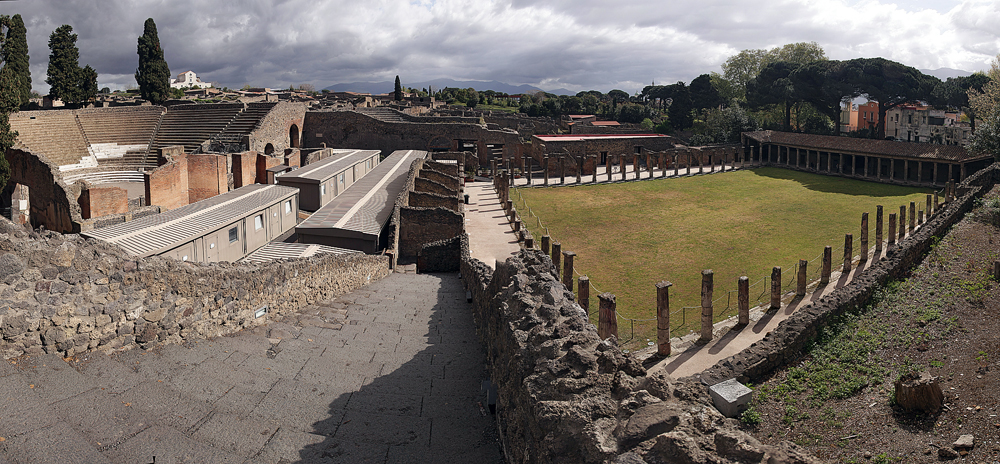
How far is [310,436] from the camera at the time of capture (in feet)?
19.4

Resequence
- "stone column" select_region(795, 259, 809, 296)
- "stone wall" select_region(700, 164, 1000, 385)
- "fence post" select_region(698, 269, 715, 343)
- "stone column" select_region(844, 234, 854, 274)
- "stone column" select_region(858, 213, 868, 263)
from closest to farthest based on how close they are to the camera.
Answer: "stone wall" select_region(700, 164, 1000, 385), "fence post" select_region(698, 269, 715, 343), "stone column" select_region(795, 259, 809, 296), "stone column" select_region(844, 234, 854, 274), "stone column" select_region(858, 213, 868, 263)

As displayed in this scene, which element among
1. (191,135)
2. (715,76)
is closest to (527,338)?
(191,135)

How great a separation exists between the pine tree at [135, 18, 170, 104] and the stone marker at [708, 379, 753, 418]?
50.8 meters

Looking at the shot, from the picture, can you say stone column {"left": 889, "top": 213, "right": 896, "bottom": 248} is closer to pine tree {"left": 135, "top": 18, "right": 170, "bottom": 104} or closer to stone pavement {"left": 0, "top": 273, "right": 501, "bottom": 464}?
stone pavement {"left": 0, "top": 273, "right": 501, "bottom": 464}

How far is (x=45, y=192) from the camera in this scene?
22.5 m

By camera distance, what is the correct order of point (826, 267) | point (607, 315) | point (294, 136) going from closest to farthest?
point (607, 315) → point (826, 267) → point (294, 136)

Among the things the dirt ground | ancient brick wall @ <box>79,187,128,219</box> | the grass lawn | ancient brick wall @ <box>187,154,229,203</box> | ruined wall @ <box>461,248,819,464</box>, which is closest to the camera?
ruined wall @ <box>461,248,819,464</box>

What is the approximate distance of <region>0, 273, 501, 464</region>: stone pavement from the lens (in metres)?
5.01

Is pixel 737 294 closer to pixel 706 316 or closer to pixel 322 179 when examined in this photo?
pixel 706 316

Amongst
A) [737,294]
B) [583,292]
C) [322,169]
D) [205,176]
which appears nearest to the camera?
[583,292]

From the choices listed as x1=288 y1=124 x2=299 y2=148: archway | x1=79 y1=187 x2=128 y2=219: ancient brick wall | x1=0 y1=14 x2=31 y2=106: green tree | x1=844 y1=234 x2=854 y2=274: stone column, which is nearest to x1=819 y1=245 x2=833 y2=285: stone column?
x1=844 y1=234 x2=854 y2=274: stone column

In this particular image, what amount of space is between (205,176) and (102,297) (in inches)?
913

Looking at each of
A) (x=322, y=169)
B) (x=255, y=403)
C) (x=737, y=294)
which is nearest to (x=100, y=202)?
(x=322, y=169)

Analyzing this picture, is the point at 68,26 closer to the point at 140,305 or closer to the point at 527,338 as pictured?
the point at 140,305
